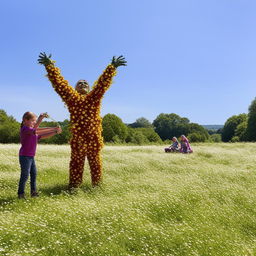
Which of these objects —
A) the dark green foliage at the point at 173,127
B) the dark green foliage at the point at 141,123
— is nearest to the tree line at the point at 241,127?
the dark green foliage at the point at 173,127

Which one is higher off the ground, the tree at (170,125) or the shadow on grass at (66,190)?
the tree at (170,125)

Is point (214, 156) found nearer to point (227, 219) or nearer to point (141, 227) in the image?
point (227, 219)

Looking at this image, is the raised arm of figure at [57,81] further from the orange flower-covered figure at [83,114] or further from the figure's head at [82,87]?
the figure's head at [82,87]

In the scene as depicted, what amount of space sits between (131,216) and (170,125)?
364ft

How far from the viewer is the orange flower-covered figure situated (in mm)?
9922

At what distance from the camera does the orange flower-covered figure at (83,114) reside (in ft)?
32.6

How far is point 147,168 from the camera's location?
14344 millimetres

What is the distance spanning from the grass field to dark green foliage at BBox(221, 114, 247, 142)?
256 ft

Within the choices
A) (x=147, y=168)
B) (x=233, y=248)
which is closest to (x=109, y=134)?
(x=147, y=168)

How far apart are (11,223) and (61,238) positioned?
128cm

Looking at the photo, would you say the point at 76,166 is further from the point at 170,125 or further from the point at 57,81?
the point at 170,125

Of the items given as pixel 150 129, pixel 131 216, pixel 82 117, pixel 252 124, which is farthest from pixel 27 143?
pixel 150 129

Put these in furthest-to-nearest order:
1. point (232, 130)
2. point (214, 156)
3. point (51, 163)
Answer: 1. point (232, 130)
2. point (214, 156)
3. point (51, 163)

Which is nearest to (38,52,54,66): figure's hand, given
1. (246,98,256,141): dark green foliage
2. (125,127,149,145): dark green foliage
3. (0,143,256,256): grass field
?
(0,143,256,256): grass field
